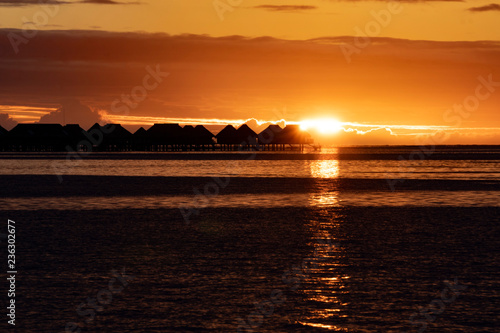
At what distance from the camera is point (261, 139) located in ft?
431

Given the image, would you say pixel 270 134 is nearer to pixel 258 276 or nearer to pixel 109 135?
pixel 109 135

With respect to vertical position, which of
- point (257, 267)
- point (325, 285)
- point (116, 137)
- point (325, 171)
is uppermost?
point (116, 137)

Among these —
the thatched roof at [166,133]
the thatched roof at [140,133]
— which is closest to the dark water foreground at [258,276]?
the thatched roof at [140,133]

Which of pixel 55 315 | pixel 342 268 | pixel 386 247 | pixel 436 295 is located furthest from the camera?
pixel 386 247

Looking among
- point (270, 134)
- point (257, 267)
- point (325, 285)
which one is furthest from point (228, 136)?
point (325, 285)

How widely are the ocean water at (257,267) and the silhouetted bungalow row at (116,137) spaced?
96.9m

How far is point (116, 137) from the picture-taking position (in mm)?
120062

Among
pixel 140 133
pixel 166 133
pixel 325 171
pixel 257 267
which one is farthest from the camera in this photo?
pixel 166 133

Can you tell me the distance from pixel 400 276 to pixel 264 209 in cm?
1165

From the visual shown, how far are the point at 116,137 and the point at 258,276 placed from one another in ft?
370

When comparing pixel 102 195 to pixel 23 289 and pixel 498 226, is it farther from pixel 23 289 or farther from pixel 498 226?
→ pixel 23 289

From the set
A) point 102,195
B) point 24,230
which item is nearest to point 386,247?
point 24,230

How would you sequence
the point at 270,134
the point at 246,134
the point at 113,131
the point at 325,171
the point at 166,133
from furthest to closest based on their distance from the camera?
the point at 270,134
the point at 166,133
the point at 246,134
the point at 113,131
the point at 325,171

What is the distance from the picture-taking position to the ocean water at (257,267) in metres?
7.81
